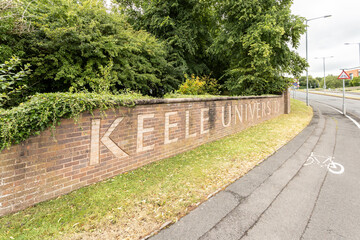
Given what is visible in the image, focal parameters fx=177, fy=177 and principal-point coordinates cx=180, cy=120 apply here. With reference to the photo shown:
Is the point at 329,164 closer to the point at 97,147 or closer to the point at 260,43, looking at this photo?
the point at 97,147

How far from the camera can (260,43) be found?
13.2 m

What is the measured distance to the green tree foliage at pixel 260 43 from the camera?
13.1 metres

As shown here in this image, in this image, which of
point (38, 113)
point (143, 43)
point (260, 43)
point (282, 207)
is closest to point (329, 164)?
point (282, 207)

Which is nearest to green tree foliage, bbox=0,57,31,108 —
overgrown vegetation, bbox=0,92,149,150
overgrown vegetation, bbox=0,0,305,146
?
overgrown vegetation, bbox=0,0,305,146

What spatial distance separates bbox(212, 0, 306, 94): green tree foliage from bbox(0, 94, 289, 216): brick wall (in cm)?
943

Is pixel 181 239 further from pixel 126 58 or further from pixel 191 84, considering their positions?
pixel 191 84

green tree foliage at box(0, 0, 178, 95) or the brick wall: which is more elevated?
green tree foliage at box(0, 0, 178, 95)

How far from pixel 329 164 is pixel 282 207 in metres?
3.03

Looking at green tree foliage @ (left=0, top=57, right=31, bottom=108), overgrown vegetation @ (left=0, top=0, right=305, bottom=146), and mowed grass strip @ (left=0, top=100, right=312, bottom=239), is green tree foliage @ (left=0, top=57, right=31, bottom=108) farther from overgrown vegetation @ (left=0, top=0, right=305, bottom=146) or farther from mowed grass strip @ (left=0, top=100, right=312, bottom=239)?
mowed grass strip @ (left=0, top=100, right=312, bottom=239)

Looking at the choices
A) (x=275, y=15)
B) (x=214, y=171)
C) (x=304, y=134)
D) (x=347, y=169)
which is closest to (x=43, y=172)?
(x=214, y=171)

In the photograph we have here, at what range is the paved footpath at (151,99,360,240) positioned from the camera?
2.42 m

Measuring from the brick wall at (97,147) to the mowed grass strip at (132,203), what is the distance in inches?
8.5

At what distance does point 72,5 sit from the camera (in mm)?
7582

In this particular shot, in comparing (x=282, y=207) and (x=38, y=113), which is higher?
(x=38, y=113)
